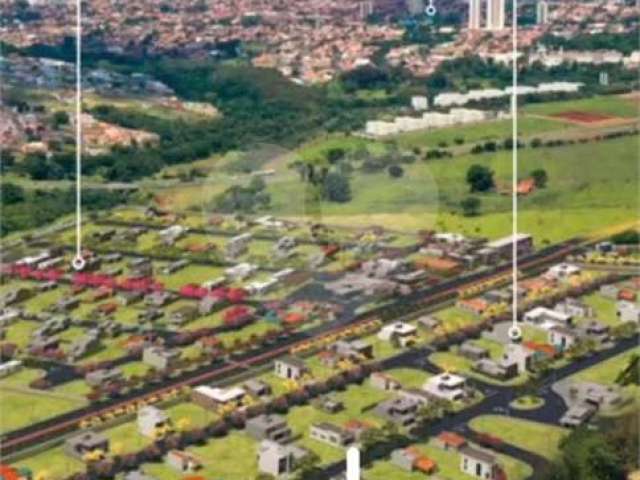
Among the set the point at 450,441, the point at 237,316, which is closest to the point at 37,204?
the point at 237,316

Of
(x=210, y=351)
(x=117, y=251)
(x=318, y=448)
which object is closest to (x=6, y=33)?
(x=117, y=251)

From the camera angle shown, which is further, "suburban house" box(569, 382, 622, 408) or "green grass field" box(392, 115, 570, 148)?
"green grass field" box(392, 115, 570, 148)

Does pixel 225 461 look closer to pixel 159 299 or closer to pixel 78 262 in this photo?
pixel 78 262

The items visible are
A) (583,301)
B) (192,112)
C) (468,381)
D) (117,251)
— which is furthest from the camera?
(192,112)

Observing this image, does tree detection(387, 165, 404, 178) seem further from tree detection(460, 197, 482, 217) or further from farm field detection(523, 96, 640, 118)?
farm field detection(523, 96, 640, 118)

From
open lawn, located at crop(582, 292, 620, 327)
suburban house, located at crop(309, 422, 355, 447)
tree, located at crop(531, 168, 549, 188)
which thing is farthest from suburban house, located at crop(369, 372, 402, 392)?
tree, located at crop(531, 168, 549, 188)

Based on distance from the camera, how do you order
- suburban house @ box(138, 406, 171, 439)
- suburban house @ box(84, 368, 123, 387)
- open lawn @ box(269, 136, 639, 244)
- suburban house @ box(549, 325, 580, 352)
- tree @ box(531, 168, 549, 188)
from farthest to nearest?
tree @ box(531, 168, 549, 188) → open lawn @ box(269, 136, 639, 244) → suburban house @ box(549, 325, 580, 352) → suburban house @ box(84, 368, 123, 387) → suburban house @ box(138, 406, 171, 439)

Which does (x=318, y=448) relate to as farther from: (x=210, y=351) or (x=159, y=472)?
(x=210, y=351)
